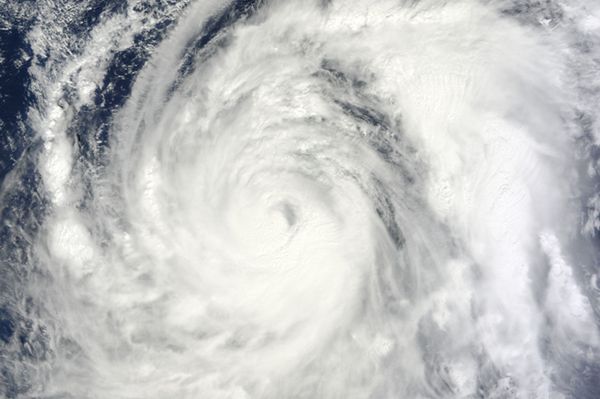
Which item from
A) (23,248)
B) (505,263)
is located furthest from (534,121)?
(23,248)

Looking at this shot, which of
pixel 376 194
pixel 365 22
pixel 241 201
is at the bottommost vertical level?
pixel 376 194

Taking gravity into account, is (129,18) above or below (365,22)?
above

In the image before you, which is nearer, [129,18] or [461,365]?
Result: [461,365]

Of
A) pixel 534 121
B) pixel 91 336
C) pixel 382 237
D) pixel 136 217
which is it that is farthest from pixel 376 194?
pixel 91 336

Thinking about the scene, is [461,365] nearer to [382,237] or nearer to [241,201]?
[382,237]

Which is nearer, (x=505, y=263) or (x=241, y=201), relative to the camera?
(x=505, y=263)

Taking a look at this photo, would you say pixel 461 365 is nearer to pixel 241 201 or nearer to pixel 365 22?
pixel 241 201
